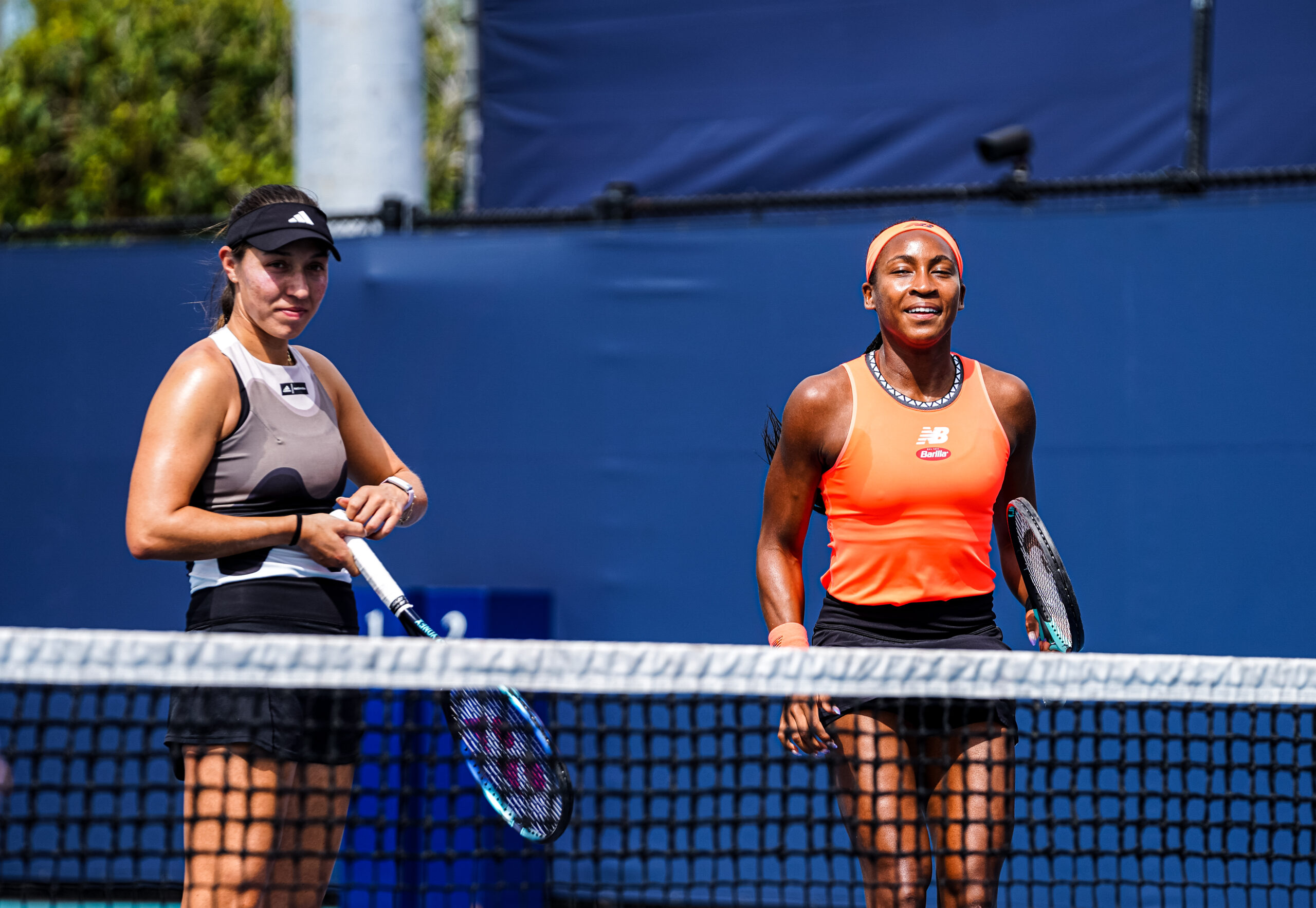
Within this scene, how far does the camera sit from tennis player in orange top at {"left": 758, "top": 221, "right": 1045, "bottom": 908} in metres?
2.55

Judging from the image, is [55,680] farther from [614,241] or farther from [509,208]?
[509,208]

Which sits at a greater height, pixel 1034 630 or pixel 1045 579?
→ pixel 1045 579

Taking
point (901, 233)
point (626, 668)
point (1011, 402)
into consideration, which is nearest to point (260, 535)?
point (626, 668)

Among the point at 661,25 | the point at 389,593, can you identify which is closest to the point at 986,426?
the point at 389,593

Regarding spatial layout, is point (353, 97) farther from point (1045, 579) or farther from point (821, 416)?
point (1045, 579)

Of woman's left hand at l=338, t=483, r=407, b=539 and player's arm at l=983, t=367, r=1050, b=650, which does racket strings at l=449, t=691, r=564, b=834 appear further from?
player's arm at l=983, t=367, r=1050, b=650

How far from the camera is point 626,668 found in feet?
7.73

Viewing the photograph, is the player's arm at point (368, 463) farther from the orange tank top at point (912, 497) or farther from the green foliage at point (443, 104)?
the green foliage at point (443, 104)

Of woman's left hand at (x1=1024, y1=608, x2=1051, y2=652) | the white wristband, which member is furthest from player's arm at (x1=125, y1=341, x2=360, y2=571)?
woman's left hand at (x1=1024, y1=608, x2=1051, y2=652)

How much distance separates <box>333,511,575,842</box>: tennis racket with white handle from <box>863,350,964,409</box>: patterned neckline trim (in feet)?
3.14

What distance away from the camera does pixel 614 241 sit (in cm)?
498

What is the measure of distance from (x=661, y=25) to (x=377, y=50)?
1215 mm

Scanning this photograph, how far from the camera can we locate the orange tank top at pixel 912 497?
267cm

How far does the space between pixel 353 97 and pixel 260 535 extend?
12.7 feet
